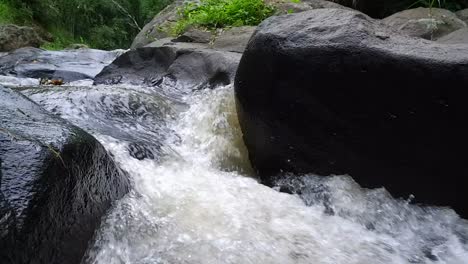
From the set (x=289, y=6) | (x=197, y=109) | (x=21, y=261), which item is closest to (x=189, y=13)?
(x=289, y=6)

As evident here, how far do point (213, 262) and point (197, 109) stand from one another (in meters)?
2.27

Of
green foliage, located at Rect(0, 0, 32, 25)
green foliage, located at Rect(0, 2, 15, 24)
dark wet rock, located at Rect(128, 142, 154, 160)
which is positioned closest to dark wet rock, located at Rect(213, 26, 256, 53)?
dark wet rock, located at Rect(128, 142, 154, 160)

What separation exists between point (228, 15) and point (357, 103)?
4.37 m

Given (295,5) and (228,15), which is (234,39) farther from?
(295,5)

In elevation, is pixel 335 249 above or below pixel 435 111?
below

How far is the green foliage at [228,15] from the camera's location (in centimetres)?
658

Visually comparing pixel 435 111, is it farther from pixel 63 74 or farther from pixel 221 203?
pixel 63 74

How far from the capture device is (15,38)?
37.6 feet

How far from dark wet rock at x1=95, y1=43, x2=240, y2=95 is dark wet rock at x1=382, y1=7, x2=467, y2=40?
6.91 ft

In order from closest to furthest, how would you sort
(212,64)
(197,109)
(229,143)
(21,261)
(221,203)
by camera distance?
(21,261) → (221,203) → (229,143) → (197,109) → (212,64)

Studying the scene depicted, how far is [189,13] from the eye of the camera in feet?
24.2

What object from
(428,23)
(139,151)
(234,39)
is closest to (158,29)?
Answer: (234,39)

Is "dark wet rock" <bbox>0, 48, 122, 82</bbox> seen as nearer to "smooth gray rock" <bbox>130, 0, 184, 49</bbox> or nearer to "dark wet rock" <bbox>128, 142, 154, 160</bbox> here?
"smooth gray rock" <bbox>130, 0, 184, 49</bbox>

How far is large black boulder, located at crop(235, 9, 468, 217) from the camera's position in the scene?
7.88ft
